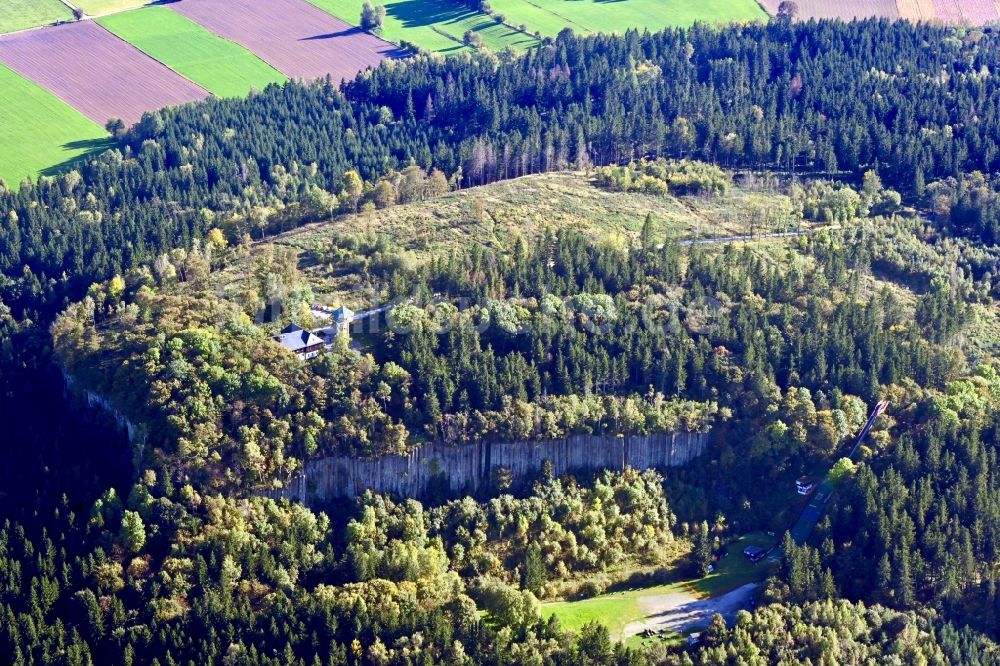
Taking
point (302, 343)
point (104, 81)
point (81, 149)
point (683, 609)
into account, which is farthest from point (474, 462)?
point (104, 81)

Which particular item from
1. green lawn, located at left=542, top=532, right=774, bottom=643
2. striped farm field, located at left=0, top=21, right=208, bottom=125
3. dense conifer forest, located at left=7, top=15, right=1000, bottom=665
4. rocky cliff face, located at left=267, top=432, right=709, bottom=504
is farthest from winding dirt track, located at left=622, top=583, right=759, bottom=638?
striped farm field, located at left=0, top=21, right=208, bottom=125

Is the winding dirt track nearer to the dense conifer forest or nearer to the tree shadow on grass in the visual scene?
the dense conifer forest

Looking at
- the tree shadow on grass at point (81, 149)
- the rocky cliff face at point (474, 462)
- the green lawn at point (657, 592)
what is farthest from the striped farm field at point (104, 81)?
Result: the green lawn at point (657, 592)

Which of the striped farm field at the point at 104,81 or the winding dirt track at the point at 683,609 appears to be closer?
the winding dirt track at the point at 683,609

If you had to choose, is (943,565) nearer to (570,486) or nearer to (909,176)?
(570,486)

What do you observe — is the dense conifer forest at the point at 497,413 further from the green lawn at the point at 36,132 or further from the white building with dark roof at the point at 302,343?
the green lawn at the point at 36,132

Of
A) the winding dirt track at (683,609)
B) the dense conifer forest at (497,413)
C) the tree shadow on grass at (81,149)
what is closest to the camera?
the dense conifer forest at (497,413)
